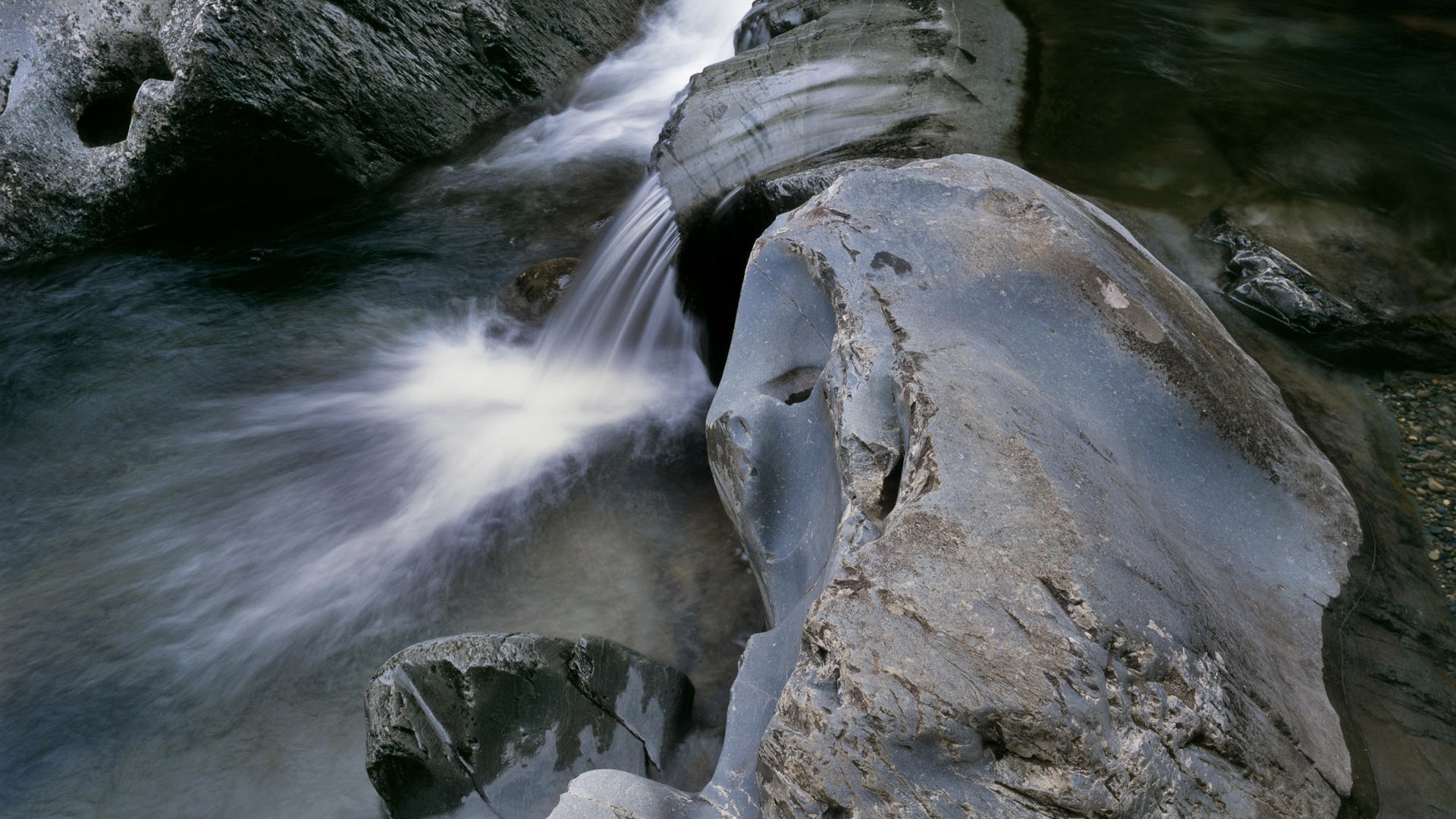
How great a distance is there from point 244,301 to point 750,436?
14.1 feet

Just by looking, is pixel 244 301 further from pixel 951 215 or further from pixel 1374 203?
pixel 1374 203

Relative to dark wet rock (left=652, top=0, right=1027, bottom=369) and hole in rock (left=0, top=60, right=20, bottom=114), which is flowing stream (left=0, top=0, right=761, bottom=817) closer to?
dark wet rock (left=652, top=0, right=1027, bottom=369)

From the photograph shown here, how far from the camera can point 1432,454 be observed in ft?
10.1

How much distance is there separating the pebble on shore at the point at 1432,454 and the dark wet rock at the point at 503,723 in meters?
2.42

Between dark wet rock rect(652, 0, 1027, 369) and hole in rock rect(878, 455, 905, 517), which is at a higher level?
dark wet rock rect(652, 0, 1027, 369)

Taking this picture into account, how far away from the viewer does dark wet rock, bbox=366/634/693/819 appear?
288 cm

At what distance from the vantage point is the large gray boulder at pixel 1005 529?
1.92 meters

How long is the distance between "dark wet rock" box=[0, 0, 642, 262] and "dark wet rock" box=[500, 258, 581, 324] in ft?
6.13

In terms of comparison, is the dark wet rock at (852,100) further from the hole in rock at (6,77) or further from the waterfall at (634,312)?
the hole in rock at (6,77)

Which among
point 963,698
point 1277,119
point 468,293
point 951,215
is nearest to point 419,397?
→ point 468,293

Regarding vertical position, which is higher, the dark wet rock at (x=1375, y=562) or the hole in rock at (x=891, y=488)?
the hole in rock at (x=891, y=488)

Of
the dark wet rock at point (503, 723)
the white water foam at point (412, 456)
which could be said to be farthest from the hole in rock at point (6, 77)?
the dark wet rock at point (503, 723)

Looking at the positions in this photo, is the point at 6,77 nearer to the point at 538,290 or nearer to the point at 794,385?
the point at 538,290

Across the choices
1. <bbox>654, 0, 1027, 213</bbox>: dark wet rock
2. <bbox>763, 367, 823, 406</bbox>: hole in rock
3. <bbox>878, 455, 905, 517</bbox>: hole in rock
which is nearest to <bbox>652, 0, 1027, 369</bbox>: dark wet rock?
<bbox>654, 0, 1027, 213</bbox>: dark wet rock
